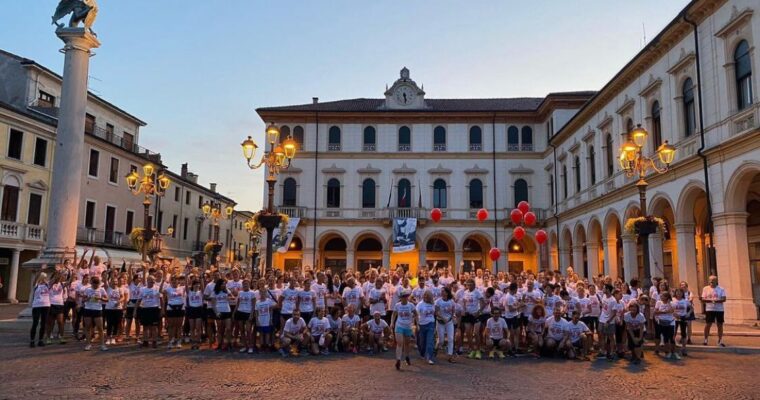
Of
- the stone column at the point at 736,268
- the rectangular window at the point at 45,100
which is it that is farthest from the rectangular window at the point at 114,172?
the stone column at the point at 736,268

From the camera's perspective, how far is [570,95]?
37312mm

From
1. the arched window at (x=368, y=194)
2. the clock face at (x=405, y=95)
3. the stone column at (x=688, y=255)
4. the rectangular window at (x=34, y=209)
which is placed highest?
the clock face at (x=405, y=95)

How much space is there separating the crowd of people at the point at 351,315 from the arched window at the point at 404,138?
2703cm

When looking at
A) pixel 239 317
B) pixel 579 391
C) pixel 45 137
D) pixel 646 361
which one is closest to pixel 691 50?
pixel 646 361

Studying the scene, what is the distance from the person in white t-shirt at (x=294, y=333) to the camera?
12828 mm

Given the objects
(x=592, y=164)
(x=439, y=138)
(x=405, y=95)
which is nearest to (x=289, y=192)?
(x=405, y=95)

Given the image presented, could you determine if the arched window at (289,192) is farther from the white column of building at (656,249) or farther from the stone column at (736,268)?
the stone column at (736,268)

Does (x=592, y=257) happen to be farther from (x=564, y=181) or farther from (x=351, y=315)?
(x=351, y=315)

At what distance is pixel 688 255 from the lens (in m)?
21.4

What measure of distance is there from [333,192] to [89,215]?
685 inches

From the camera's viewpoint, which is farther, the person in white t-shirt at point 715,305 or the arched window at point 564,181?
the arched window at point 564,181

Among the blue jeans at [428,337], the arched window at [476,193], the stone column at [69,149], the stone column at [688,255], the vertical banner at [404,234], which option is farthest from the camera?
the arched window at [476,193]

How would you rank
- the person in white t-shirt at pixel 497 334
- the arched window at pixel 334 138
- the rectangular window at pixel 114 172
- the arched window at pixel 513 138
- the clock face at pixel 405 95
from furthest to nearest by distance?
1. the clock face at pixel 405 95
2. the arched window at pixel 334 138
3. the arched window at pixel 513 138
4. the rectangular window at pixel 114 172
5. the person in white t-shirt at pixel 497 334

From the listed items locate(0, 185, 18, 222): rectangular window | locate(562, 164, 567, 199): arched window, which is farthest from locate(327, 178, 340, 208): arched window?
locate(0, 185, 18, 222): rectangular window
